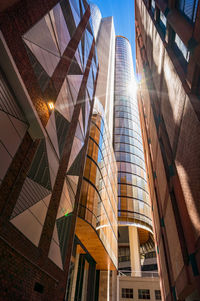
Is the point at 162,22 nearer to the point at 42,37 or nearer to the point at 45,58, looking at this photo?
the point at 42,37

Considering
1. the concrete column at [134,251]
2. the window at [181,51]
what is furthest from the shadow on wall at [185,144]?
the concrete column at [134,251]

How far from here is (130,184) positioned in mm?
41188

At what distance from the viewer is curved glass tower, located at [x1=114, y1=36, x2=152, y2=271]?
118 ft

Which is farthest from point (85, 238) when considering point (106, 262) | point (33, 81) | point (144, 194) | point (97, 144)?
point (144, 194)

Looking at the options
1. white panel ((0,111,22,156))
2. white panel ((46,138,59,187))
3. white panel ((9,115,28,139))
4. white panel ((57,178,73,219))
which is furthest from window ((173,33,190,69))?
white panel ((57,178,73,219))

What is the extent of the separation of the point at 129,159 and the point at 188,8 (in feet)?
131

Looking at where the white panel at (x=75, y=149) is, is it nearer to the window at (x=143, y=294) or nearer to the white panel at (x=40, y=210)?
the white panel at (x=40, y=210)

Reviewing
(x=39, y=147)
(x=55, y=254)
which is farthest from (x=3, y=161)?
(x=55, y=254)

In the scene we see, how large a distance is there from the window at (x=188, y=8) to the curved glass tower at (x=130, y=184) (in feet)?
111

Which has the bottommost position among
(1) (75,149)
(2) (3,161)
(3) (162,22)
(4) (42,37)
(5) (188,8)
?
(2) (3,161)

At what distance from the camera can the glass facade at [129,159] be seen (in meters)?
37.4

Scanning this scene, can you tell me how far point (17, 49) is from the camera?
5594mm

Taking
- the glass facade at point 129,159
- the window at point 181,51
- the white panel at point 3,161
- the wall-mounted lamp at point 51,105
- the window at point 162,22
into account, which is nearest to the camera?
the white panel at point 3,161

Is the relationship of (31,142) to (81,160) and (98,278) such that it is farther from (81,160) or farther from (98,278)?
(98,278)
